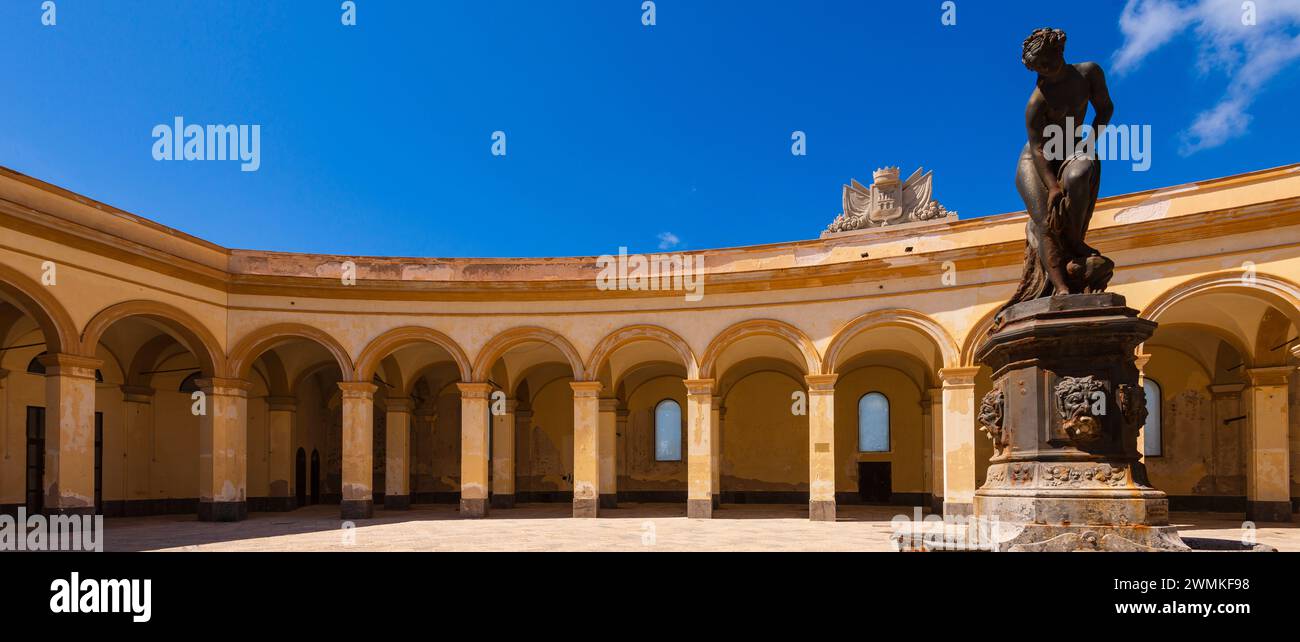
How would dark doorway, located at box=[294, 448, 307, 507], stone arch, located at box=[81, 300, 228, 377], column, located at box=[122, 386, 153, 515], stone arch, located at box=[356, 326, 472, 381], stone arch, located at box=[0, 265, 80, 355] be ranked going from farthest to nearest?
dark doorway, located at box=[294, 448, 307, 507], column, located at box=[122, 386, 153, 515], stone arch, located at box=[356, 326, 472, 381], stone arch, located at box=[81, 300, 228, 377], stone arch, located at box=[0, 265, 80, 355]

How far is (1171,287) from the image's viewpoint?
1563 cm

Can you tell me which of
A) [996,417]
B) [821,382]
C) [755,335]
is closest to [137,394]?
[755,335]

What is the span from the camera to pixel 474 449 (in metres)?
20.8

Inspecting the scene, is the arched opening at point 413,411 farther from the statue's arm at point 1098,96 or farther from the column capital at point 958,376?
the statue's arm at point 1098,96

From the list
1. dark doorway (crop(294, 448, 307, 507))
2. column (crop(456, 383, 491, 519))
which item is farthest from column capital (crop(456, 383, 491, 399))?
dark doorway (crop(294, 448, 307, 507))

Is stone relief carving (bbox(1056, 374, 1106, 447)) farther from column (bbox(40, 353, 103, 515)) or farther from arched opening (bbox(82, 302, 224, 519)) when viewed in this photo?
arched opening (bbox(82, 302, 224, 519))

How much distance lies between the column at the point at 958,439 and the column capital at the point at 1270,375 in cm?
624

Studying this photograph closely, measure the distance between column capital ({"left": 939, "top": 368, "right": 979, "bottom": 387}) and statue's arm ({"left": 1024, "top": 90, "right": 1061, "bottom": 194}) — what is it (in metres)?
11.5

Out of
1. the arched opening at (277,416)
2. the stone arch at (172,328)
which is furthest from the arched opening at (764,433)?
the stone arch at (172,328)

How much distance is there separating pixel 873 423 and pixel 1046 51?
20.5 metres

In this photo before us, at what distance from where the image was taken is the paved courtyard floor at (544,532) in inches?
512

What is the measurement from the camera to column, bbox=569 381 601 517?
803 inches
